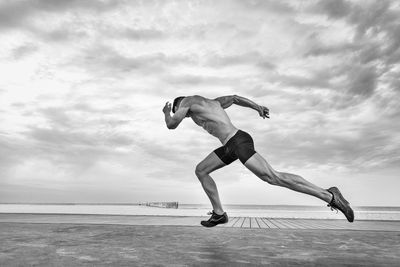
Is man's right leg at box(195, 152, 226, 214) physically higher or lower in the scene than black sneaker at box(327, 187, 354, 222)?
higher

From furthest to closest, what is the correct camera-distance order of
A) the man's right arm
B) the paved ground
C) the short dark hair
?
1. the man's right arm
2. the short dark hair
3. the paved ground

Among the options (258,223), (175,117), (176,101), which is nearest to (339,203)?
(175,117)

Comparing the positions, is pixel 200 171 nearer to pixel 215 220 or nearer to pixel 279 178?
pixel 215 220

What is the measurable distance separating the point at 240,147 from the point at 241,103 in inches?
34.5

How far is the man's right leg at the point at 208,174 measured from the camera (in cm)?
462

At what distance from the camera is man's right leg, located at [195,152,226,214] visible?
462 cm

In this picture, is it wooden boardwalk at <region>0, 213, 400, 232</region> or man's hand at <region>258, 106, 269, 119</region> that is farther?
wooden boardwalk at <region>0, 213, 400, 232</region>

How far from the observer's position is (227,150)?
4383 mm

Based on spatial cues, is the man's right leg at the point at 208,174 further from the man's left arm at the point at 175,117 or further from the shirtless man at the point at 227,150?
the man's left arm at the point at 175,117

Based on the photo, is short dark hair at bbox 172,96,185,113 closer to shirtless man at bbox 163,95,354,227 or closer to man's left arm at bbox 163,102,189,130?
shirtless man at bbox 163,95,354,227

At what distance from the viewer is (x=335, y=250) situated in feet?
13.7

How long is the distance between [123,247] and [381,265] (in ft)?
9.50

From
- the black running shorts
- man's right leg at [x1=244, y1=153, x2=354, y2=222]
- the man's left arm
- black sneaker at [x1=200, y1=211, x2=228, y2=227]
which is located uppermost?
→ the man's left arm

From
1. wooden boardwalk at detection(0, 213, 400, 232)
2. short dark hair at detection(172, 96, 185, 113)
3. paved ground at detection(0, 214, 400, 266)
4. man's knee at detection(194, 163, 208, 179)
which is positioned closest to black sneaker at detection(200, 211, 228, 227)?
paved ground at detection(0, 214, 400, 266)
